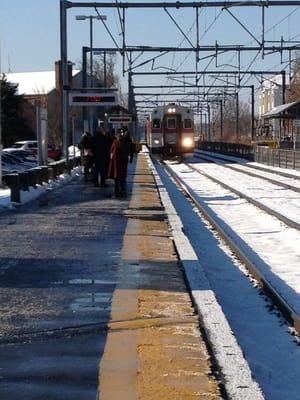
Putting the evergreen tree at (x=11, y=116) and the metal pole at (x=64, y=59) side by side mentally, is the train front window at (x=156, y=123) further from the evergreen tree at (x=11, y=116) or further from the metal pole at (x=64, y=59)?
the metal pole at (x=64, y=59)

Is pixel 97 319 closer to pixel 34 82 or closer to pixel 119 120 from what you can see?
pixel 119 120

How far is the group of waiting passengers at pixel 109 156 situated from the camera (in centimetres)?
2147

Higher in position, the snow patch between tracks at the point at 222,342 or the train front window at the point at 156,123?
the train front window at the point at 156,123

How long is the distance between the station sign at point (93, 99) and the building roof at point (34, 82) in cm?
7234

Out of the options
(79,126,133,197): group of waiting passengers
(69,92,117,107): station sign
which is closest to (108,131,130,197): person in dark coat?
(79,126,133,197): group of waiting passengers

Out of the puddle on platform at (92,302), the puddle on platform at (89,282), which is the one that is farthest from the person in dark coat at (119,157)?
the puddle on platform at (92,302)

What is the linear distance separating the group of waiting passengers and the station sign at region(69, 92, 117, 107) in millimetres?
2568

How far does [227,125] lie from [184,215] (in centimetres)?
12808

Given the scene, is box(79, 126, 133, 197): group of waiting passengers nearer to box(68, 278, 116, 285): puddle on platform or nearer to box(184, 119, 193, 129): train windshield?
box(68, 278, 116, 285): puddle on platform

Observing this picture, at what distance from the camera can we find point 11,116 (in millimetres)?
75625

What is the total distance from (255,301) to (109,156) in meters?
15.8

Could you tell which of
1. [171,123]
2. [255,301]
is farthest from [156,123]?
[255,301]

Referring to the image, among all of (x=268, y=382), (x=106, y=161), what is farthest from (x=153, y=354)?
(x=106, y=161)

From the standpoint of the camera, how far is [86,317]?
7637 millimetres
